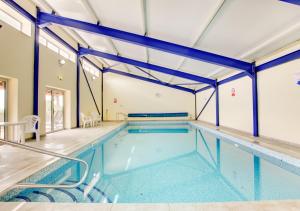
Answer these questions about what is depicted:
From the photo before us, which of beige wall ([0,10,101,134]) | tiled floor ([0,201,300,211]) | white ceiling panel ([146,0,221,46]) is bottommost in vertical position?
tiled floor ([0,201,300,211])

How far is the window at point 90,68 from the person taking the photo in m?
9.38

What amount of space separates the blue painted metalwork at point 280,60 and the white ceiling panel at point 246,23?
76 centimetres

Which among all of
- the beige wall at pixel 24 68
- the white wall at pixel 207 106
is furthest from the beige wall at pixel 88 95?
the white wall at pixel 207 106

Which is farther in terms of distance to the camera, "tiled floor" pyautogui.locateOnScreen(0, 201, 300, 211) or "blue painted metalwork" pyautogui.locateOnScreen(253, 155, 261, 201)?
"blue painted metalwork" pyautogui.locateOnScreen(253, 155, 261, 201)

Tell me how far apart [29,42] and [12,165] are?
3704 millimetres

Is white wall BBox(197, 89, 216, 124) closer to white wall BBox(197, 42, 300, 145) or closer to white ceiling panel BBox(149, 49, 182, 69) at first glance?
white wall BBox(197, 42, 300, 145)

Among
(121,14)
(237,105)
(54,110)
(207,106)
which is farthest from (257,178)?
(207,106)

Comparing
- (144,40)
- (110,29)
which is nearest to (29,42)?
(110,29)

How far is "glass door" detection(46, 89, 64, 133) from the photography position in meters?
6.46

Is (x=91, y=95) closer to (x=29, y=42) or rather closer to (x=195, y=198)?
(x=29, y=42)

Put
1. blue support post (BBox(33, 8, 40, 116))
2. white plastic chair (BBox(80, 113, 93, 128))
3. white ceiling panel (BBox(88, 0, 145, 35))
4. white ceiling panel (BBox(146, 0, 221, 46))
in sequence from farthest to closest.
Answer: white plastic chair (BBox(80, 113, 93, 128)) → blue support post (BBox(33, 8, 40, 116)) → white ceiling panel (BBox(88, 0, 145, 35)) → white ceiling panel (BBox(146, 0, 221, 46))

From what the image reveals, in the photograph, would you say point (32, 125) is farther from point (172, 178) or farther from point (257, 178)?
point (257, 178)

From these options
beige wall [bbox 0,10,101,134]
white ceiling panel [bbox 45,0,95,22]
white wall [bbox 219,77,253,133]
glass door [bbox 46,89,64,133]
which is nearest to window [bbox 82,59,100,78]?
beige wall [bbox 0,10,101,134]

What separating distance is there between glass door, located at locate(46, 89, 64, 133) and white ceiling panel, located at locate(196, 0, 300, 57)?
5549 mm
